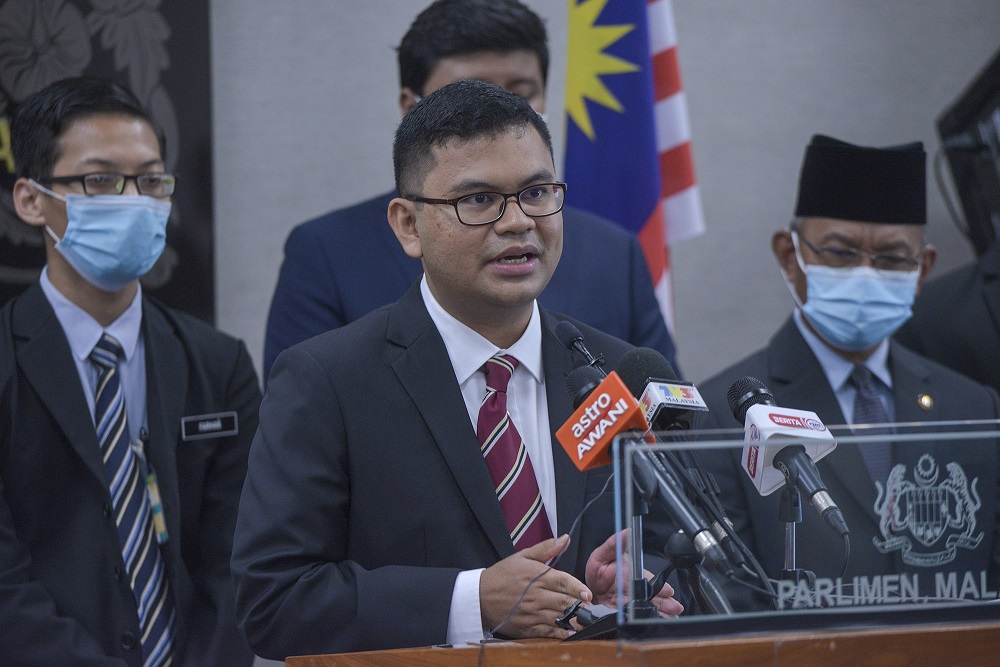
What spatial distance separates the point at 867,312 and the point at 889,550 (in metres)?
1.60

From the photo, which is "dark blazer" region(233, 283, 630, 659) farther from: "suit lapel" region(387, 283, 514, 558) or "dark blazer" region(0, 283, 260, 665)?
"dark blazer" region(0, 283, 260, 665)

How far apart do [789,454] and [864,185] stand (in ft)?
6.41

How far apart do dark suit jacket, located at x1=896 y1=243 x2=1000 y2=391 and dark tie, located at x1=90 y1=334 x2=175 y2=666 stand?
258 centimetres

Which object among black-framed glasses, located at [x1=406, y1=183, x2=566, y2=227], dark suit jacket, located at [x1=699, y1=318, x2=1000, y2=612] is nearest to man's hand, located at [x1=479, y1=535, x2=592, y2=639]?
dark suit jacket, located at [x1=699, y1=318, x2=1000, y2=612]

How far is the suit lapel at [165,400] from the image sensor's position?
294cm

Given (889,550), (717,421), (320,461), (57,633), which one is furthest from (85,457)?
(889,550)

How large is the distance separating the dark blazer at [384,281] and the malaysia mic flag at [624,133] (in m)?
0.90

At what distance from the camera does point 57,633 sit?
263cm

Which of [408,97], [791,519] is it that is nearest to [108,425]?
[408,97]

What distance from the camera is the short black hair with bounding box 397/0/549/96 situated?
10.3ft

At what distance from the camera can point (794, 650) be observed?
139 centimetres

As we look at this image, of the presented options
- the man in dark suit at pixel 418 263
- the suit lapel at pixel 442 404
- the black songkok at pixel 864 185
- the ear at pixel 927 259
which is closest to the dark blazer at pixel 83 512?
the man in dark suit at pixel 418 263

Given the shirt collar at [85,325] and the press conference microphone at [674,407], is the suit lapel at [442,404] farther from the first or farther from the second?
the shirt collar at [85,325]

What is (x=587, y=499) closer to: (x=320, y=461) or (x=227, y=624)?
(x=320, y=461)
